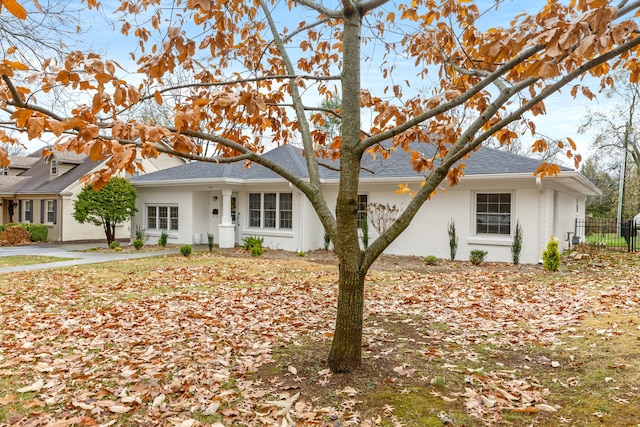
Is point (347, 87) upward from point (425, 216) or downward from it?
upward

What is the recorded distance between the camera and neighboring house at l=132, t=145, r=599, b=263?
12258 mm

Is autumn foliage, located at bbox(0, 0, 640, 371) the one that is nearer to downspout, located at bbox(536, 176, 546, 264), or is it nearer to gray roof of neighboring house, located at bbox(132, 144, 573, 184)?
gray roof of neighboring house, located at bbox(132, 144, 573, 184)

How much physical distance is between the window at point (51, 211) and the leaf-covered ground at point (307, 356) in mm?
16285

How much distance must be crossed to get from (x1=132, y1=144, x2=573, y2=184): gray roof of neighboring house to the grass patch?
18.3 ft

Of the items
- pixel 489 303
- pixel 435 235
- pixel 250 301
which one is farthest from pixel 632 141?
pixel 250 301

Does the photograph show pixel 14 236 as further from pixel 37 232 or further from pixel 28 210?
pixel 28 210

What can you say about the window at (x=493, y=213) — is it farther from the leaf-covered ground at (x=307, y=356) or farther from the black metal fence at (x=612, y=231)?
the black metal fence at (x=612, y=231)

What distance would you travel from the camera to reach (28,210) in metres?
23.6

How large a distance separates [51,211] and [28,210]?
8.35 feet

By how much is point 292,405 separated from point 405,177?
429 inches

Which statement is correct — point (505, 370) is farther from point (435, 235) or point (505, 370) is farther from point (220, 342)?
point (435, 235)

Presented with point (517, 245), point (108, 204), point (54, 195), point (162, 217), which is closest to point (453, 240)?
point (517, 245)

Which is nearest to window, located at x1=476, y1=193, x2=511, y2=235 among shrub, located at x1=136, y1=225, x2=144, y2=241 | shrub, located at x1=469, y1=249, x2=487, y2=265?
shrub, located at x1=469, y1=249, x2=487, y2=265

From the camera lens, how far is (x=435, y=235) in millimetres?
13695
